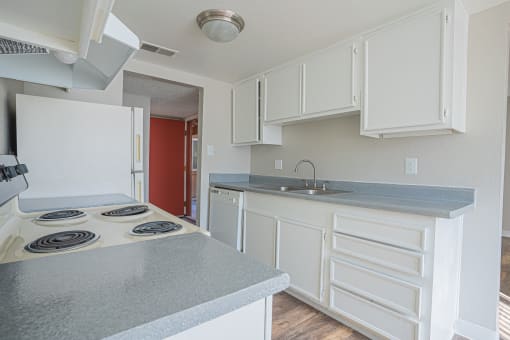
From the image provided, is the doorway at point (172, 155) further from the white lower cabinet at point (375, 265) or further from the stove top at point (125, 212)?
the stove top at point (125, 212)

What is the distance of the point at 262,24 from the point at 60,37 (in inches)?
59.4

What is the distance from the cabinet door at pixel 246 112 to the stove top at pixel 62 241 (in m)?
2.28

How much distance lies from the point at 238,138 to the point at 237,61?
36.3 inches

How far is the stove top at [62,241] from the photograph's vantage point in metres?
0.71

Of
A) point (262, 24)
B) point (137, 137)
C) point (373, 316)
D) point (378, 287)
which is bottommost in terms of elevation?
point (373, 316)

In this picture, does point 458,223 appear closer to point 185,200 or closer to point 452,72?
point 452,72

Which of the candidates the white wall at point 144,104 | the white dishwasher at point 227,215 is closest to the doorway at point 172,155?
the white wall at point 144,104

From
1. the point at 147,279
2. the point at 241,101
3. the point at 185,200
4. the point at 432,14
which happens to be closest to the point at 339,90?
the point at 432,14

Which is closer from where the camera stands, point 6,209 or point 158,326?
point 158,326

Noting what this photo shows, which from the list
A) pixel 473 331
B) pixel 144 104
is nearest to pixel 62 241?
pixel 473 331

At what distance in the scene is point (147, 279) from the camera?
0.54 m

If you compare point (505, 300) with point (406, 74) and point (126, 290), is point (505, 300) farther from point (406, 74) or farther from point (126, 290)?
point (126, 290)

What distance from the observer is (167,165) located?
5.24m

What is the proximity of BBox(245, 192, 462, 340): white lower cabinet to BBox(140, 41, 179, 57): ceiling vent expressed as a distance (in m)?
1.68
